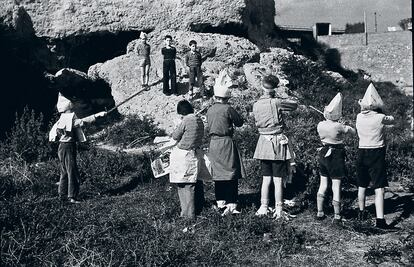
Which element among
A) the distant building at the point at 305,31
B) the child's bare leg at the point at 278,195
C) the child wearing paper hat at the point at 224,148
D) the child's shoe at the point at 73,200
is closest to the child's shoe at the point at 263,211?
the child's bare leg at the point at 278,195

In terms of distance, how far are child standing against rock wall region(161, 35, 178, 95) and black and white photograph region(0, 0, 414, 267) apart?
5cm

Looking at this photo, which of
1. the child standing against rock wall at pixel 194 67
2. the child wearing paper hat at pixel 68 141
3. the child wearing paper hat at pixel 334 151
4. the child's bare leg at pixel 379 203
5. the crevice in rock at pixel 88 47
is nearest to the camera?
the child's bare leg at pixel 379 203

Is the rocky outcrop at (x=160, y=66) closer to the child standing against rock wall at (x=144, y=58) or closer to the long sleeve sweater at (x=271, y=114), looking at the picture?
the child standing against rock wall at (x=144, y=58)

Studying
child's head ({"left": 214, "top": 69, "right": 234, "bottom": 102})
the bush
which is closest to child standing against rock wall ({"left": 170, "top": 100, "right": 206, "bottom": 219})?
child's head ({"left": 214, "top": 69, "right": 234, "bottom": 102})

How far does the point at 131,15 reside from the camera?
1275 cm

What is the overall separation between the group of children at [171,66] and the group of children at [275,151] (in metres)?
5.28

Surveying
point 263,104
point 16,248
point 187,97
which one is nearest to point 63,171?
point 16,248

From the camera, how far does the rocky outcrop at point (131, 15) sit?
1239 centimetres

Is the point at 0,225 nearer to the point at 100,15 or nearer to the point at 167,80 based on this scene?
the point at 167,80

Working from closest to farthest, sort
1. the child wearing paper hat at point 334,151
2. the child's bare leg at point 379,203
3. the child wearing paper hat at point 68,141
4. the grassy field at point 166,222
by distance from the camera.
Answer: the grassy field at point 166,222 < the child's bare leg at point 379,203 < the child wearing paper hat at point 334,151 < the child wearing paper hat at point 68,141

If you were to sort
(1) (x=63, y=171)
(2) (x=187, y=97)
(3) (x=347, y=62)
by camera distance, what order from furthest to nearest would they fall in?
(3) (x=347, y=62), (2) (x=187, y=97), (1) (x=63, y=171)

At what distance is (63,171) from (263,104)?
104 inches

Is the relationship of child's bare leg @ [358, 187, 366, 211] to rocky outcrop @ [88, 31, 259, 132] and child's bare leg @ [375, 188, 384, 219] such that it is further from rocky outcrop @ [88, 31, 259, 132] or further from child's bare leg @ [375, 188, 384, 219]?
rocky outcrop @ [88, 31, 259, 132]

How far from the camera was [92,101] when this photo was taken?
12797 millimetres
